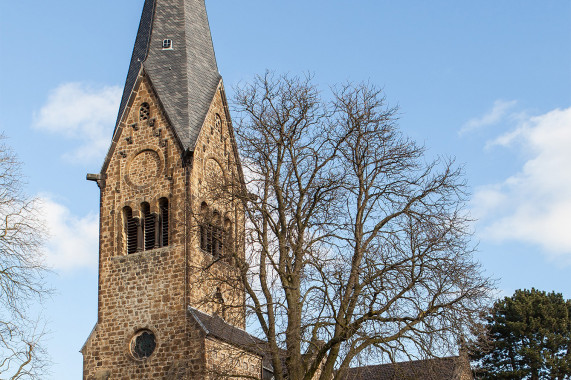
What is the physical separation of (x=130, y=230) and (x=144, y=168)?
7.24ft

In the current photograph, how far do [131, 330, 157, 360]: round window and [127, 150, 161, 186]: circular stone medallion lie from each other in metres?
5.20

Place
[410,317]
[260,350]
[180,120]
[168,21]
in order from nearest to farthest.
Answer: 1. [410,317]
2. [260,350]
3. [180,120]
4. [168,21]

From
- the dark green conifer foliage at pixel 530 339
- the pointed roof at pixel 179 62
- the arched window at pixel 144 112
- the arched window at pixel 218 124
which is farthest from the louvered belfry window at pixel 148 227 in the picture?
the dark green conifer foliage at pixel 530 339

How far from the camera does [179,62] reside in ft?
96.9

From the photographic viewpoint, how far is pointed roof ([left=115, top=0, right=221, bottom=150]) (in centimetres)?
2831

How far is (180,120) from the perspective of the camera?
91.9 feet

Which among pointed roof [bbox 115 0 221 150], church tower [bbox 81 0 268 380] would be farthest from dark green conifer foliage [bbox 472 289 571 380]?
pointed roof [bbox 115 0 221 150]

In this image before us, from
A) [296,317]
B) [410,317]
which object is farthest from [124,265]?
[410,317]

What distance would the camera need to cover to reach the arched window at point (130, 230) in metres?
27.4

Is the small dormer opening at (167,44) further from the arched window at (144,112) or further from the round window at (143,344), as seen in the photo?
the round window at (143,344)

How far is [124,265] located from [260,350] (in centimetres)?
861

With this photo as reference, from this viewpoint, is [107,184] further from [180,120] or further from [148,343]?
A: [148,343]

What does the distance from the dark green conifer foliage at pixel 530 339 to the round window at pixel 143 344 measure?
19165 millimetres

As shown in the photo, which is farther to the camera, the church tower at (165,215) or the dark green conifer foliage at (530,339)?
the dark green conifer foliage at (530,339)
